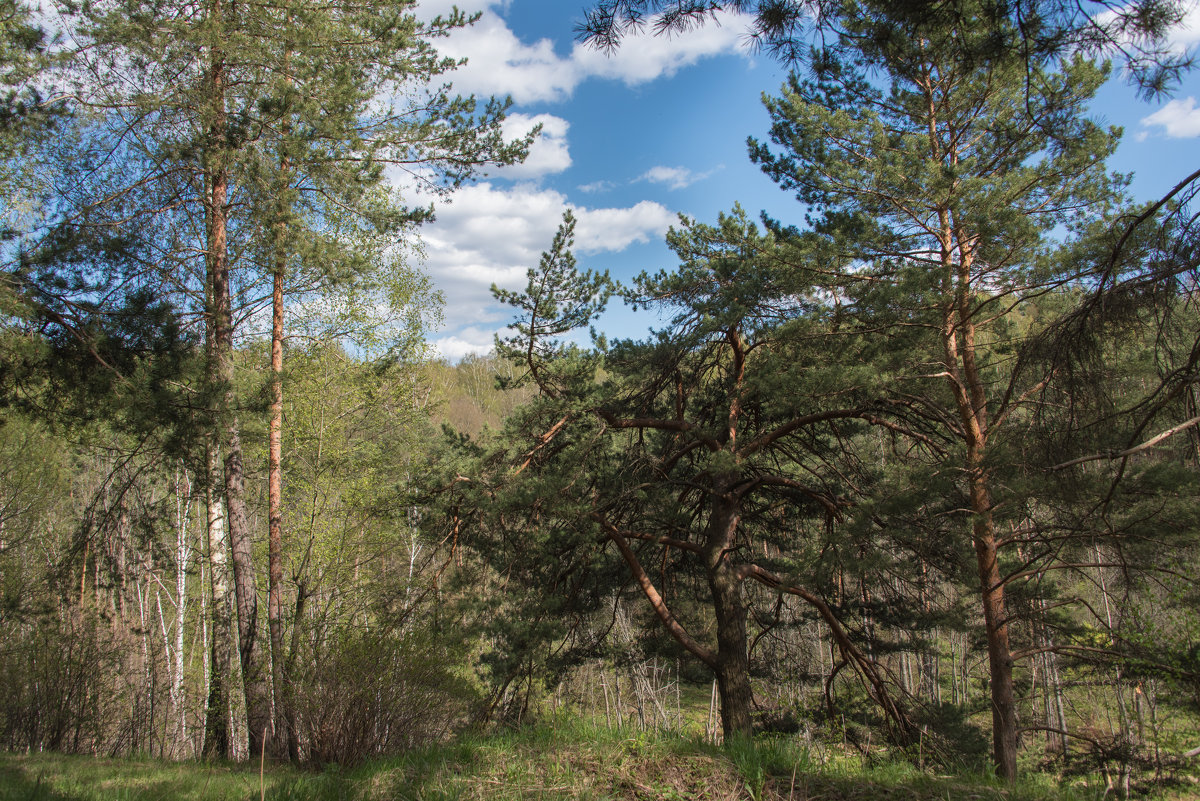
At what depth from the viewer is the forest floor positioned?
12.3ft

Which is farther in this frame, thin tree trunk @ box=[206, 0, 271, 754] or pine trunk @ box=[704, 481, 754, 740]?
pine trunk @ box=[704, 481, 754, 740]

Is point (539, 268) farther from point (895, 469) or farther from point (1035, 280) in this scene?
point (1035, 280)

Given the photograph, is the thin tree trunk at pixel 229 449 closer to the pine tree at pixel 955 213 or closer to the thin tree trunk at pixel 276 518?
the thin tree trunk at pixel 276 518

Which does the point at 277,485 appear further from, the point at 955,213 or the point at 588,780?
the point at 955,213

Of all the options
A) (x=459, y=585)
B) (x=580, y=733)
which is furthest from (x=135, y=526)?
(x=580, y=733)

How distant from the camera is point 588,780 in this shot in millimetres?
3898

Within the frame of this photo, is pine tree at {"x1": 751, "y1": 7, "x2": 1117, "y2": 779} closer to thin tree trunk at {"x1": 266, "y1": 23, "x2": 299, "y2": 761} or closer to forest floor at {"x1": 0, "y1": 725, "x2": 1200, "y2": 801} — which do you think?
forest floor at {"x1": 0, "y1": 725, "x2": 1200, "y2": 801}

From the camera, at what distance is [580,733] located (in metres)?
4.70

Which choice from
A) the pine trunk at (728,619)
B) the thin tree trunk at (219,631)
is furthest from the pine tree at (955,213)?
the thin tree trunk at (219,631)

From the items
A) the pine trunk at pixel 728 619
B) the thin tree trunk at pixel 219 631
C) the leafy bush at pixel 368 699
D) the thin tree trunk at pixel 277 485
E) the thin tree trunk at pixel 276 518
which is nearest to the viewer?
the leafy bush at pixel 368 699

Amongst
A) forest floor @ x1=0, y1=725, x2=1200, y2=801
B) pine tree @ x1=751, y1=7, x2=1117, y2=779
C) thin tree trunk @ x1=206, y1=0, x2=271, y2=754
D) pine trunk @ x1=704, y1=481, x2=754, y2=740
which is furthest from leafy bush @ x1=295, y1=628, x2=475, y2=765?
pine tree @ x1=751, y1=7, x2=1117, y2=779

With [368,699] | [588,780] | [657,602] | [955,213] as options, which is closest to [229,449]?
[368,699]

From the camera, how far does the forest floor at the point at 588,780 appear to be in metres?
3.75

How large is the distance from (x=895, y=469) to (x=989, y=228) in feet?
9.36
